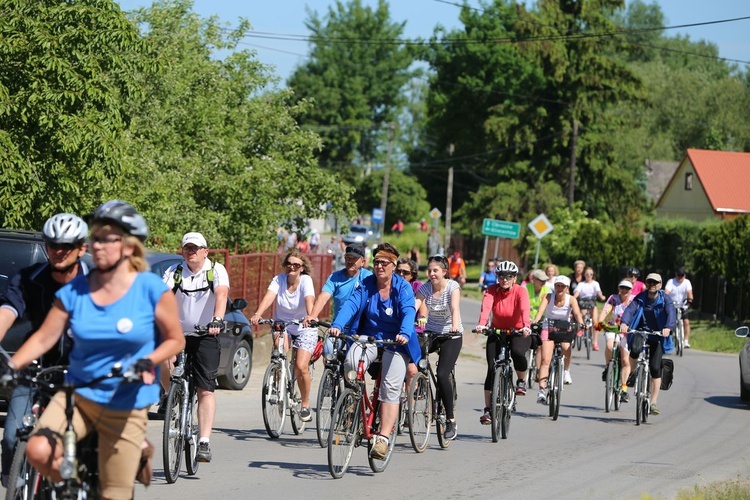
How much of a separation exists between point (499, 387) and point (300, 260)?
234 centimetres

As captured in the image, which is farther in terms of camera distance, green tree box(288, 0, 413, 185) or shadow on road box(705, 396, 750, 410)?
green tree box(288, 0, 413, 185)

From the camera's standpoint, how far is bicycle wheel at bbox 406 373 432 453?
1125 centimetres

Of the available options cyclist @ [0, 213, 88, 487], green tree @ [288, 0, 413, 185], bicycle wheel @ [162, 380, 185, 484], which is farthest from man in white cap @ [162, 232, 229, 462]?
green tree @ [288, 0, 413, 185]

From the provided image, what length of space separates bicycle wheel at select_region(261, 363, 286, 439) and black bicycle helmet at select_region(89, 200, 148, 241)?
21.7ft

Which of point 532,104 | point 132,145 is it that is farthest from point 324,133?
point 132,145

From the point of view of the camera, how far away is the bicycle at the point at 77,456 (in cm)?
549

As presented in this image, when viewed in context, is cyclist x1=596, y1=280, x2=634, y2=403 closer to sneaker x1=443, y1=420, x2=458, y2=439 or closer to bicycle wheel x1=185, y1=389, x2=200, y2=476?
sneaker x1=443, y1=420, x2=458, y2=439

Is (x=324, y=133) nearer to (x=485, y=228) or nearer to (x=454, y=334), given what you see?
(x=485, y=228)

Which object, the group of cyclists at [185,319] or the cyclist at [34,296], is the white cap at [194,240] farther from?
the cyclist at [34,296]

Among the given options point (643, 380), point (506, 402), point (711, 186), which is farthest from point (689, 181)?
point (506, 402)

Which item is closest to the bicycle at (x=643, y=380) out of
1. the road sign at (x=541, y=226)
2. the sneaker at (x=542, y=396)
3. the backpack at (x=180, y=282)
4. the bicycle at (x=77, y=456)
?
the sneaker at (x=542, y=396)

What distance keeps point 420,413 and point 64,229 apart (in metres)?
5.75

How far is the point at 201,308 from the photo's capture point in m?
9.68

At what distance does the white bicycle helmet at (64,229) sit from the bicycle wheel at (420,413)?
521 cm
